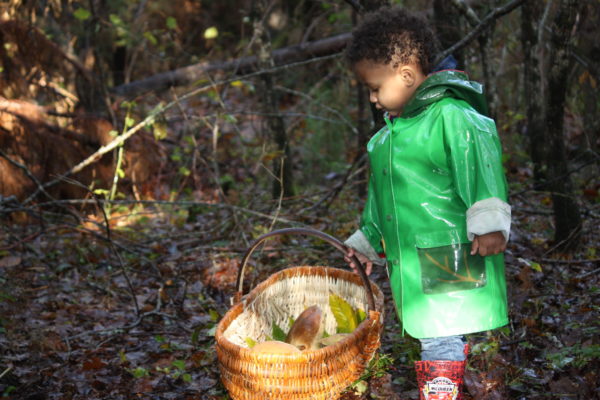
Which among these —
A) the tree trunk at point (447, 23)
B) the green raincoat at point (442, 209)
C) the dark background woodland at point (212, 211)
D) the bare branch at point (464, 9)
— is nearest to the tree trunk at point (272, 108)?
the dark background woodland at point (212, 211)

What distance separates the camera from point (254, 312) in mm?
3143

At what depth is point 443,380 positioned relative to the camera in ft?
7.93

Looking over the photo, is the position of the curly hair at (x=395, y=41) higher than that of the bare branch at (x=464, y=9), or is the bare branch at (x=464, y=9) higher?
the bare branch at (x=464, y=9)

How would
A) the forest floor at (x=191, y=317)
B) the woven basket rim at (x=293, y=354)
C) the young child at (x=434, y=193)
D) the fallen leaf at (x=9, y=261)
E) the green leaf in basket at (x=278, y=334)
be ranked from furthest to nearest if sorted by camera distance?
the fallen leaf at (x=9, y=261), the green leaf in basket at (x=278, y=334), the forest floor at (x=191, y=317), the woven basket rim at (x=293, y=354), the young child at (x=434, y=193)

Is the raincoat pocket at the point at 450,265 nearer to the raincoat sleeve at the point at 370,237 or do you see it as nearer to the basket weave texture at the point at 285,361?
the basket weave texture at the point at 285,361

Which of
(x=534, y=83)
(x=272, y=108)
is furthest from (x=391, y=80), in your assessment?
(x=272, y=108)

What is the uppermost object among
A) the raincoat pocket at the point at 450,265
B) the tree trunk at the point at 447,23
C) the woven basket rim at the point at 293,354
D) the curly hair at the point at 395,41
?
the tree trunk at the point at 447,23

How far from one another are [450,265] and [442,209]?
0.79 ft

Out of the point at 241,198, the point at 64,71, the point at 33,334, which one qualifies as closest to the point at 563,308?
the point at 33,334

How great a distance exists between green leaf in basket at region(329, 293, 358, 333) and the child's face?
1201 mm

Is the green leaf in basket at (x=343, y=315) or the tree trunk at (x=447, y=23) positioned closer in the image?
the green leaf in basket at (x=343, y=315)

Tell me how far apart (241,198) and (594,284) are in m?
3.80

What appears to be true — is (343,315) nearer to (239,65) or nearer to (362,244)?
(362,244)

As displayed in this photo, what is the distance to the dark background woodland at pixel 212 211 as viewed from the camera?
308cm
